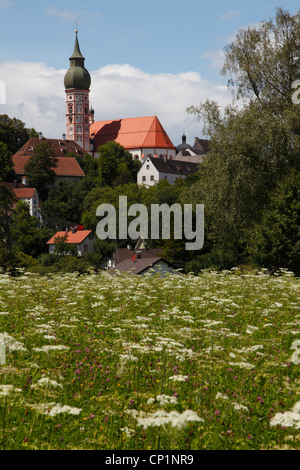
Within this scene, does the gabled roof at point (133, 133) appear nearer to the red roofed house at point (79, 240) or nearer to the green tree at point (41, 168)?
the green tree at point (41, 168)

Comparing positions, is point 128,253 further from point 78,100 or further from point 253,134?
point 78,100

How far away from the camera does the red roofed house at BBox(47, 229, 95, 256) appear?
294 feet

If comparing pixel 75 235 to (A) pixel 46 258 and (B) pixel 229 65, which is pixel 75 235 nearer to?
(A) pixel 46 258

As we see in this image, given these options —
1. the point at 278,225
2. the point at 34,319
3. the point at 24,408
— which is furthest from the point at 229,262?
the point at 24,408

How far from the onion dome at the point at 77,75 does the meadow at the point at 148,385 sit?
532ft

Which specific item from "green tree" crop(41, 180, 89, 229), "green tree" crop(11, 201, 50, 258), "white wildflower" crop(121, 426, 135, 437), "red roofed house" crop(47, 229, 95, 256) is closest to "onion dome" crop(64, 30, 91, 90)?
"green tree" crop(41, 180, 89, 229)

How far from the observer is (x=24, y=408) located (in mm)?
6305

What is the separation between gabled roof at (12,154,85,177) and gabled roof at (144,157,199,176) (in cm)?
1543

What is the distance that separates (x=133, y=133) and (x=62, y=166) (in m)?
A: 44.7

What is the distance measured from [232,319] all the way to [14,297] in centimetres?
442

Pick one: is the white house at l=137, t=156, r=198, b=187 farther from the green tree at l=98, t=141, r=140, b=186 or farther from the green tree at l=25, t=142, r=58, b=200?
the green tree at l=25, t=142, r=58, b=200

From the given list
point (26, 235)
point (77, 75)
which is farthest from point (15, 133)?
point (77, 75)

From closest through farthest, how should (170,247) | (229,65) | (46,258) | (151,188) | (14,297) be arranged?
(14,297)
(229,65)
(170,247)
(46,258)
(151,188)

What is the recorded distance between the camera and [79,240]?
9025cm
